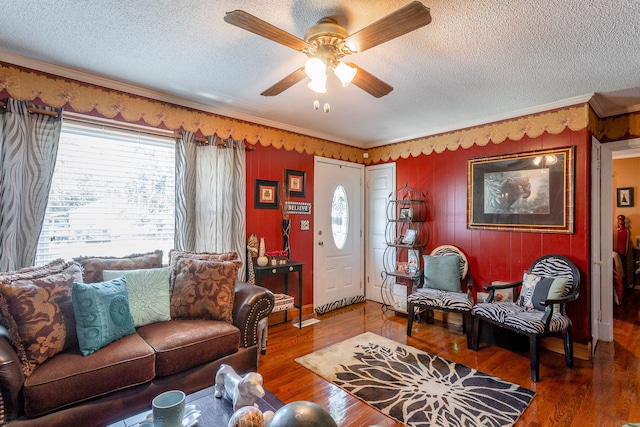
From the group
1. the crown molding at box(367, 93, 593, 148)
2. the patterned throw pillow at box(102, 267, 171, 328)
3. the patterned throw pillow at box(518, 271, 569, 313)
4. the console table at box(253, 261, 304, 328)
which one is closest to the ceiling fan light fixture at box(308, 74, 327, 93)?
the patterned throw pillow at box(102, 267, 171, 328)

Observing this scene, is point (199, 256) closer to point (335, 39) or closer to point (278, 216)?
point (278, 216)

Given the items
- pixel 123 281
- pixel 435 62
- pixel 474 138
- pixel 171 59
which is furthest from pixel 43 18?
pixel 474 138

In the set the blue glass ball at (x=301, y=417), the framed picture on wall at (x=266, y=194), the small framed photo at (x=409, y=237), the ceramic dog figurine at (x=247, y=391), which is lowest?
the ceramic dog figurine at (x=247, y=391)

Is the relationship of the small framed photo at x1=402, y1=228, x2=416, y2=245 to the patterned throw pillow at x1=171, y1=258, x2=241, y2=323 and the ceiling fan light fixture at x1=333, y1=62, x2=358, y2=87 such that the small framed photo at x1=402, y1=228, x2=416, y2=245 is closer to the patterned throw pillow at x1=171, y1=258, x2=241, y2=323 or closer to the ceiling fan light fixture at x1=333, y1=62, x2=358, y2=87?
the patterned throw pillow at x1=171, y1=258, x2=241, y2=323

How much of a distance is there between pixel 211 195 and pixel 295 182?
4.00ft

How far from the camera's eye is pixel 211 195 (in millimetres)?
3281

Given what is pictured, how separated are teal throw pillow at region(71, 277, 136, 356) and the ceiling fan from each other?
5.84 ft

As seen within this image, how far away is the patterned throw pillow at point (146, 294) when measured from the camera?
91.7 inches

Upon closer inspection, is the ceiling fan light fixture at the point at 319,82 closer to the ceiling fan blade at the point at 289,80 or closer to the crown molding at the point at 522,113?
the ceiling fan blade at the point at 289,80

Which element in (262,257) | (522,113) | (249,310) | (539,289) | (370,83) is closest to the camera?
(370,83)

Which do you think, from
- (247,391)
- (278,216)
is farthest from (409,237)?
(247,391)

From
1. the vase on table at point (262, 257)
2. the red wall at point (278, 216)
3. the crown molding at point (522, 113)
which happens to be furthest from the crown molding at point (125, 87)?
the crown molding at point (522, 113)

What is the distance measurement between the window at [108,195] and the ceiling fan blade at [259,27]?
6.28ft

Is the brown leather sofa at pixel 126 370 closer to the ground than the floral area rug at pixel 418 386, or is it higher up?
higher up
